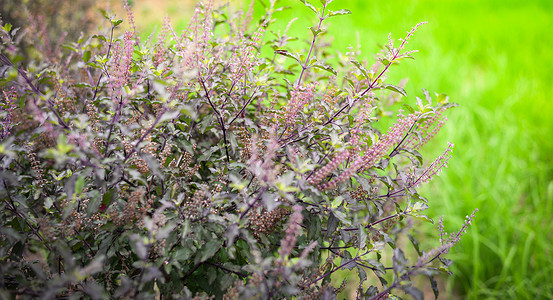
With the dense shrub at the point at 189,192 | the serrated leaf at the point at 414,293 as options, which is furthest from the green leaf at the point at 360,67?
the serrated leaf at the point at 414,293

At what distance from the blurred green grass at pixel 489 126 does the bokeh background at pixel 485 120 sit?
0.01m

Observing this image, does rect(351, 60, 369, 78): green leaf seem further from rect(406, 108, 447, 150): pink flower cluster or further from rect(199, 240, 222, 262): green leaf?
rect(199, 240, 222, 262): green leaf

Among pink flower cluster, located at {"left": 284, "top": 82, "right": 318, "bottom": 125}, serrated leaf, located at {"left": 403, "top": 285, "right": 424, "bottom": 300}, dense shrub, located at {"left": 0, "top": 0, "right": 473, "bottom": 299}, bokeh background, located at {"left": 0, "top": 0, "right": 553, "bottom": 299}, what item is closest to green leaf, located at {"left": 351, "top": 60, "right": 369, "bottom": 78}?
dense shrub, located at {"left": 0, "top": 0, "right": 473, "bottom": 299}

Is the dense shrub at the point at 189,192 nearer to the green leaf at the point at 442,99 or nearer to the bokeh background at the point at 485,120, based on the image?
the green leaf at the point at 442,99

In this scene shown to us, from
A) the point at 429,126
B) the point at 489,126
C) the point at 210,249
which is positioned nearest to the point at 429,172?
the point at 429,126

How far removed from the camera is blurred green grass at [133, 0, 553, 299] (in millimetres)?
2961

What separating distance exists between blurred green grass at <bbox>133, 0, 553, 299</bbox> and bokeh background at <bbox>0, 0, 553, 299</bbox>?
0.04 ft

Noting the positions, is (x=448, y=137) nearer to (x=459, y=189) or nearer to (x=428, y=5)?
(x=459, y=189)

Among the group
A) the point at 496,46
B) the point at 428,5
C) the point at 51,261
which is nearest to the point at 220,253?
the point at 51,261

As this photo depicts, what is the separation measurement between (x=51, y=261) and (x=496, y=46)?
20.5 ft

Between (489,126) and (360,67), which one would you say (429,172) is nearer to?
(360,67)

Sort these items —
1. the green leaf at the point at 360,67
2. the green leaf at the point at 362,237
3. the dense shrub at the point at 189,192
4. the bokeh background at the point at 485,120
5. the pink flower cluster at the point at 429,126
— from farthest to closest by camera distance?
the bokeh background at the point at 485,120
the pink flower cluster at the point at 429,126
the green leaf at the point at 360,67
the green leaf at the point at 362,237
the dense shrub at the point at 189,192

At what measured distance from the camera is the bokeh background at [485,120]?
116 inches

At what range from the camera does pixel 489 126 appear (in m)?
4.05
